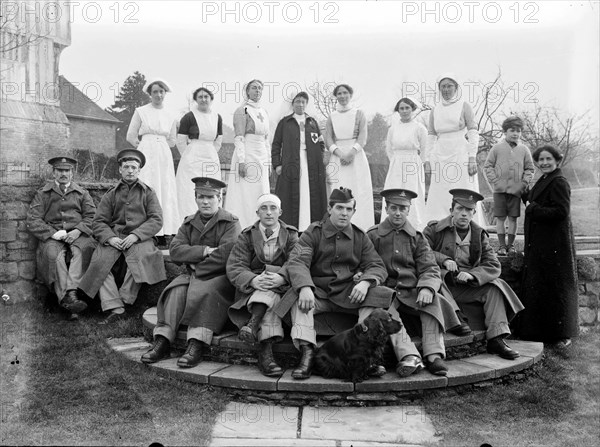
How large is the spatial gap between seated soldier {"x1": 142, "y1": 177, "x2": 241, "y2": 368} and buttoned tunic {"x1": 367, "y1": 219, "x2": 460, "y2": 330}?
54.6 inches

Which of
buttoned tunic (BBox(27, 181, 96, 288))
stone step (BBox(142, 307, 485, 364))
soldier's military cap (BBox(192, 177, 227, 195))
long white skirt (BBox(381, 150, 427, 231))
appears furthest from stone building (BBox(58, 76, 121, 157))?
stone step (BBox(142, 307, 485, 364))

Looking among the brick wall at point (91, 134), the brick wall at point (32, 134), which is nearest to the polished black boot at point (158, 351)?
the brick wall at point (32, 134)

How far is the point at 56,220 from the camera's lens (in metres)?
6.39

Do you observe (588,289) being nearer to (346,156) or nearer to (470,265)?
(470,265)

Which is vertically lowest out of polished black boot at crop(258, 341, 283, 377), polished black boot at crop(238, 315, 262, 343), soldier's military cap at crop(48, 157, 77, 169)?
polished black boot at crop(258, 341, 283, 377)

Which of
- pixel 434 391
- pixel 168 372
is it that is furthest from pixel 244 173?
pixel 434 391

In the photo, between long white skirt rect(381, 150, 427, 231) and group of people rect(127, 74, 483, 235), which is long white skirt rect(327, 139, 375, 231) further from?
long white skirt rect(381, 150, 427, 231)

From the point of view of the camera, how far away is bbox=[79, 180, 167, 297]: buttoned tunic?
5824 millimetres

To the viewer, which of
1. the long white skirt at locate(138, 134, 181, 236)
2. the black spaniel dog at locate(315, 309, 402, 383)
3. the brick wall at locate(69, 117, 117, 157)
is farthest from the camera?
Answer: the brick wall at locate(69, 117, 117, 157)

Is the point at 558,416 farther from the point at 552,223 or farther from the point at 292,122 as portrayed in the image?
the point at 292,122

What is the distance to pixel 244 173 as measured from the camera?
23.8ft

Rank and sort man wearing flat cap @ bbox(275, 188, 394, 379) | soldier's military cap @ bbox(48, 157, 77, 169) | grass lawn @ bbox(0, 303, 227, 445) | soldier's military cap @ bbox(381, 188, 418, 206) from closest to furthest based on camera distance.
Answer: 1. grass lawn @ bbox(0, 303, 227, 445)
2. man wearing flat cap @ bbox(275, 188, 394, 379)
3. soldier's military cap @ bbox(381, 188, 418, 206)
4. soldier's military cap @ bbox(48, 157, 77, 169)

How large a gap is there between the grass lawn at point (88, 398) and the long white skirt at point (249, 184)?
97.9 inches

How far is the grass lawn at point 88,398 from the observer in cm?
370
